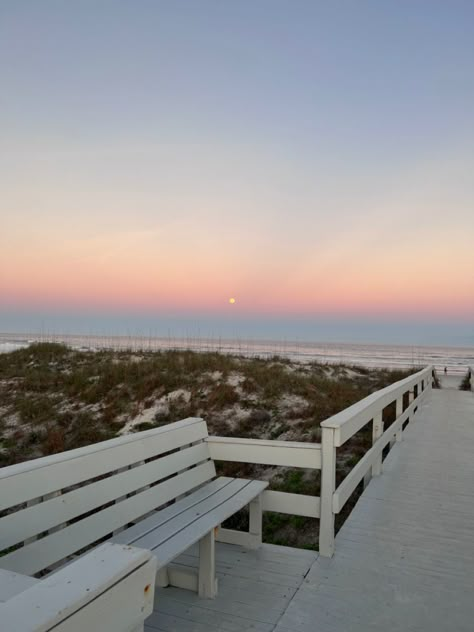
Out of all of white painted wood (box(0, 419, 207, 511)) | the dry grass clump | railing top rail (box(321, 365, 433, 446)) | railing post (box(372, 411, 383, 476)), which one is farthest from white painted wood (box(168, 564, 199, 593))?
the dry grass clump

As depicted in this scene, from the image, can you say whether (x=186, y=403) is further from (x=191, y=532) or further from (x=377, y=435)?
(x=191, y=532)

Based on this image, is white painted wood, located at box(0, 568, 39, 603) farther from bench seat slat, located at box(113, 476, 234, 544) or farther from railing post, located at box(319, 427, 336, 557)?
railing post, located at box(319, 427, 336, 557)

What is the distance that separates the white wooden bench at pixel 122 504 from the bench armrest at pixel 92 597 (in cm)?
92

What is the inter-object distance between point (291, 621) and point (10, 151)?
12205 mm

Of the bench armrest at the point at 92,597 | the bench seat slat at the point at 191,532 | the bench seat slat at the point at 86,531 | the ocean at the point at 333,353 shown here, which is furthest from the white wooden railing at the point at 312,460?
the ocean at the point at 333,353

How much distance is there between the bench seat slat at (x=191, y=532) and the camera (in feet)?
7.52

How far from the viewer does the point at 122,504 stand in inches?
103

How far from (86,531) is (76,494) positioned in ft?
0.68

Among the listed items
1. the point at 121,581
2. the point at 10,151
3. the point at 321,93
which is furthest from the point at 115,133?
the point at 121,581

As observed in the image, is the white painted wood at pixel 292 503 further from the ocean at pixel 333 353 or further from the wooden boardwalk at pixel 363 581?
the ocean at pixel 333 353

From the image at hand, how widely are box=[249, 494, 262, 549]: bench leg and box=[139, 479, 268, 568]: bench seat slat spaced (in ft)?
0.59

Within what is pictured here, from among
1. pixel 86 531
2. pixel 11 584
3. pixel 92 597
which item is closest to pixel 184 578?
pixel 86 531

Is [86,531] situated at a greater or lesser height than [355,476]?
greater

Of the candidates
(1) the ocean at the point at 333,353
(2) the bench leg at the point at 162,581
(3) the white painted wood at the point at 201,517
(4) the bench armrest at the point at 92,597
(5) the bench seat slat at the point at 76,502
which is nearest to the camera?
(4) the bench armrest at the point at 92,597
